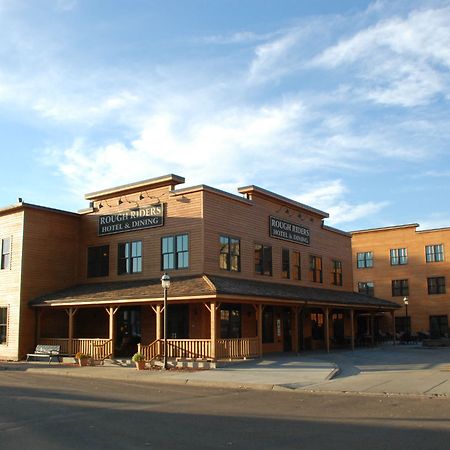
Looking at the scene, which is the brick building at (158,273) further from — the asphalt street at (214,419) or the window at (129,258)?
the asphalt street at (214,419)

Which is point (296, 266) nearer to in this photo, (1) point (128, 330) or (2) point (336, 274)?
(2) point (336, 274)

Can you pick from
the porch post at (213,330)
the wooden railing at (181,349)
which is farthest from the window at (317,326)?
the porch post at (213,330)

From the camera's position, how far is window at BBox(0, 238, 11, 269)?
100 feet

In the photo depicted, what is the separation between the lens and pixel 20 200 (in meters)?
30.7

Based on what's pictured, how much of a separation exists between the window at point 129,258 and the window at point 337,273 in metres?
14.1

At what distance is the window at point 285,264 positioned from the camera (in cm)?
3279

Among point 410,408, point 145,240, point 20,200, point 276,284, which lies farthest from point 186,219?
point 410,408

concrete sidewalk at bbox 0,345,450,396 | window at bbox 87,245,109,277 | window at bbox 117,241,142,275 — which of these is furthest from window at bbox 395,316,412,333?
window at bbox 87,245,109,277

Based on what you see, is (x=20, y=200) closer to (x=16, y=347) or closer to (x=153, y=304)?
(x=16, y=347)

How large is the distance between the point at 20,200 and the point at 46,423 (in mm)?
21439

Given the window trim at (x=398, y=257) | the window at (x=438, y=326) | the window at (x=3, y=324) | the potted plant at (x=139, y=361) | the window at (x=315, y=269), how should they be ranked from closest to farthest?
1. the potted plant at (x=139, y=361)
2. the window at (x=3, y=324)
3. the window at (x=315, y=269)
4. the window at (x=438, y=326)
5. the window trim at (x=398, y=257)

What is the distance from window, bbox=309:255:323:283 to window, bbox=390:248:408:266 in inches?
715

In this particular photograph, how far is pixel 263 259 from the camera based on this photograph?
31047mm

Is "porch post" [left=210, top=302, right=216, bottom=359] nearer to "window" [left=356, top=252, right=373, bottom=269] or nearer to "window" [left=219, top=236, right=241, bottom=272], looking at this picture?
"window" [left=219, top=236, right=241, bottom=272]
